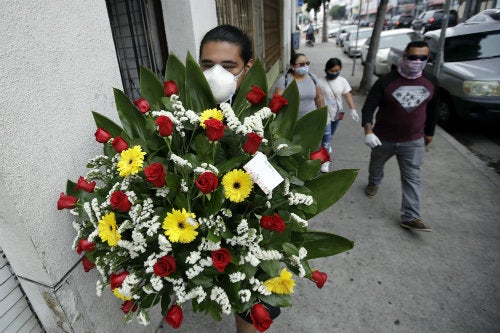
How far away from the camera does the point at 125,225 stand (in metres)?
1.07

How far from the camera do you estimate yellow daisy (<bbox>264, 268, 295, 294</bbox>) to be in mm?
1159

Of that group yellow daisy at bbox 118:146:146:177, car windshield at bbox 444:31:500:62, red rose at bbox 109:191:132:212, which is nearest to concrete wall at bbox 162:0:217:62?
yellow daisy at bbox 118:146:146:177

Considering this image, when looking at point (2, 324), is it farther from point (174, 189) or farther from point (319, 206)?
point (319, 206)

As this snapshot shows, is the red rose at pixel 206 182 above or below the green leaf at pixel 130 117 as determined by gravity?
below

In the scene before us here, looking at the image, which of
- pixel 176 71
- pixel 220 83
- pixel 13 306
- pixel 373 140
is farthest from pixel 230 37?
pixel 373 140

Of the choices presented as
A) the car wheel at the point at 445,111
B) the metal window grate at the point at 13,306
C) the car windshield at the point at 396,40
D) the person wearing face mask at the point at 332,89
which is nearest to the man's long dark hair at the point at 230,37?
the metal window grate at the point at 13,306

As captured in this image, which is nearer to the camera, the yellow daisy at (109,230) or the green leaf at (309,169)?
the yellow daisy at (109,230)

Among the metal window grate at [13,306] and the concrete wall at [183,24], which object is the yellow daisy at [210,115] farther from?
the concrete wall at [183,24]

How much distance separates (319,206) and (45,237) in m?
1.23

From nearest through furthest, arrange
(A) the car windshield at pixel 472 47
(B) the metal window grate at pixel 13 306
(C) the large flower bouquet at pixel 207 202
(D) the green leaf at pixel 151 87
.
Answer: (C) the large flower bouquet at pixel 207 202
(D) the green leaf at pixel 151 87
(B) the metal window grate at pixel 13 306
(A) the car windshield at pixel 472 47

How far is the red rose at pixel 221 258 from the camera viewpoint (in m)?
1.01

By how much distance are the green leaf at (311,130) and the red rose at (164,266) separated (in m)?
0.71

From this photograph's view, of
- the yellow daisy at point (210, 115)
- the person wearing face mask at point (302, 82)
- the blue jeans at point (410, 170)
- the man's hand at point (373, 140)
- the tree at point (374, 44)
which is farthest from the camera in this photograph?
the tree at point (374, 44)

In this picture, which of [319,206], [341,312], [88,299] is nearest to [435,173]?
[341,312]
